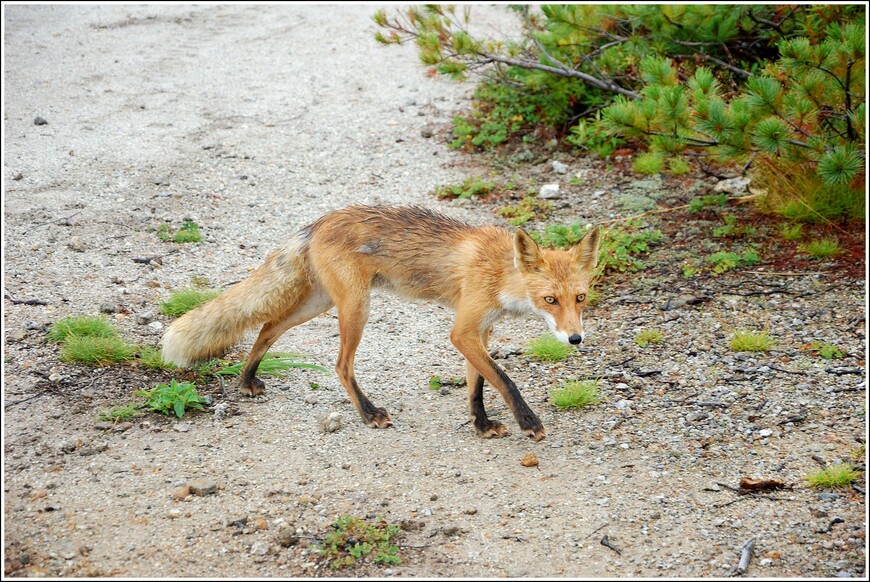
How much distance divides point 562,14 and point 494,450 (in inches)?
192

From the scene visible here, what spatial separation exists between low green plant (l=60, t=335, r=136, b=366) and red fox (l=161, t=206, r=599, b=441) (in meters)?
0.34

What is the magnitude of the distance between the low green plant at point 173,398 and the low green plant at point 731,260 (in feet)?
13.6

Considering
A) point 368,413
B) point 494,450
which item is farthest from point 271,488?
point 494,450

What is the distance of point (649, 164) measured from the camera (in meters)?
8.15

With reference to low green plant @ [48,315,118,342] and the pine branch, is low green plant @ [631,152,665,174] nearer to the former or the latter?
the pine branch

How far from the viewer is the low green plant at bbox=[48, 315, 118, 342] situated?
5.23m

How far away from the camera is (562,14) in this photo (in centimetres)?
786

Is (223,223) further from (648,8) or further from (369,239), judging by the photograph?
(648,8)

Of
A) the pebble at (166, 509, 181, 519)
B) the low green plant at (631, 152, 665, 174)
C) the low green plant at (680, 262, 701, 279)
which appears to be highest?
the low green plant at (631, 152, 665, 174)

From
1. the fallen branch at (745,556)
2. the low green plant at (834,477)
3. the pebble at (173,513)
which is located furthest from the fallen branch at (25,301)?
the low green plant at (834,477)

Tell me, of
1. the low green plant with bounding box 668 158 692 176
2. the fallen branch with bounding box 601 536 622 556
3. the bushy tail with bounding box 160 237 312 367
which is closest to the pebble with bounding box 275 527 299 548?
the fallen branch with bounding box 601 536 622 556

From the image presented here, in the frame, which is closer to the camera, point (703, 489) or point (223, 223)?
point (703, 489)

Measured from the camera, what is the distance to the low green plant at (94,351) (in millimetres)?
5031

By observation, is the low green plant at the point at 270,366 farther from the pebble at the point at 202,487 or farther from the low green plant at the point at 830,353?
the low green plant at the point at 830,353
